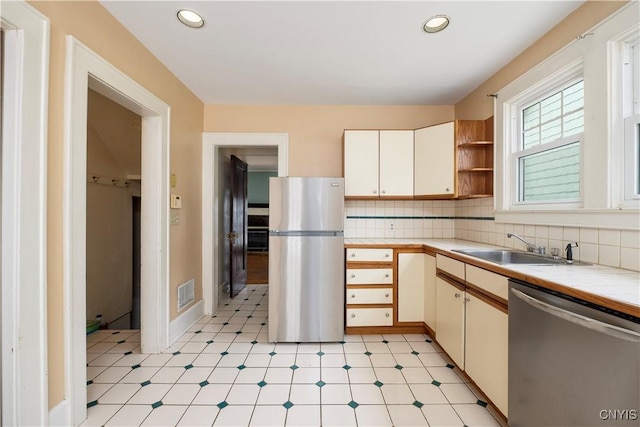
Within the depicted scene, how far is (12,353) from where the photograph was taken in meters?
1.08

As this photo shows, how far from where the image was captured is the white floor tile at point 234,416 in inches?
54.7

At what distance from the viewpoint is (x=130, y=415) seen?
1448 mm

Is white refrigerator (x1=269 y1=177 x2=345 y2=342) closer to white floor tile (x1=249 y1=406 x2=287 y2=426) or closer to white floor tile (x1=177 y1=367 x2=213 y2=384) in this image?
white floor tile (x1=177 y1=367 x2=213 y2=384)

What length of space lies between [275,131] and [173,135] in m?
1.06

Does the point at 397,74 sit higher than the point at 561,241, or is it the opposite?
the point at 397,74

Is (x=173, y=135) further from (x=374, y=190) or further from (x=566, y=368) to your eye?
(x=566, y=368)

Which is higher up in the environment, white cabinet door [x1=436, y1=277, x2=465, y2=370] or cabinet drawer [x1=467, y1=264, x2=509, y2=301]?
cabinet drawer [x1=467, y1=264, x2=509, y2=301]

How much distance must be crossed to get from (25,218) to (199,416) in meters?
1.32

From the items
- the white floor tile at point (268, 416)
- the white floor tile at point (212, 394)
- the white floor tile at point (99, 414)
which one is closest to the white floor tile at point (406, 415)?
the white floor tile at point (268, 416)

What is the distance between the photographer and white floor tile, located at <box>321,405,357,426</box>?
1397 mm

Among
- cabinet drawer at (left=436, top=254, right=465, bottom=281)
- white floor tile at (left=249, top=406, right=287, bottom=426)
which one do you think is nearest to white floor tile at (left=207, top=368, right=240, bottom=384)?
white floor tile at (left=249, top=406, right=287, bottom=426)

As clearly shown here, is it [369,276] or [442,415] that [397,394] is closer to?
[442,415]

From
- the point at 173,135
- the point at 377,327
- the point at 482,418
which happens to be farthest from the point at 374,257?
the point at 173,135

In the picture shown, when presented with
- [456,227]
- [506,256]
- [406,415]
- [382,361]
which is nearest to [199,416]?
[406,415]
